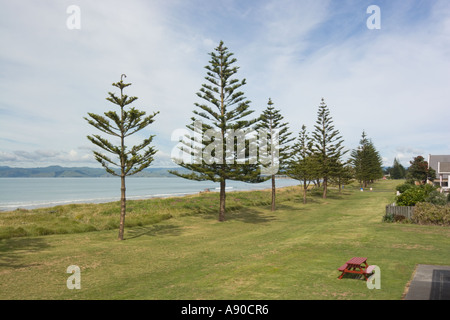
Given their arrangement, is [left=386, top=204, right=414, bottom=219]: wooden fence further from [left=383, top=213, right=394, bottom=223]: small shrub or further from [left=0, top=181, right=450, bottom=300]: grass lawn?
[left=0, top=181, right=450, bottom=300]: grass lawn

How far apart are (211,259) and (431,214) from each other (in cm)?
1333

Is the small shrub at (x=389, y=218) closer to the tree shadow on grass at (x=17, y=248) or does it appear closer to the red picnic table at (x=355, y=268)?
the red picnic table at (x=355, y=268)

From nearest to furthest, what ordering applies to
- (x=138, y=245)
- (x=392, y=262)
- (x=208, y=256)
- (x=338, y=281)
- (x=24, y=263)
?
(x=338, y=281) → (x=392, y=262) → (x=24, y=263) → (x=208, y=256) → (x=138, y=245)

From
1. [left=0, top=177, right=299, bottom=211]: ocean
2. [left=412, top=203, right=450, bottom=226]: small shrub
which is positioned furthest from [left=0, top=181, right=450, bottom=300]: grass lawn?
[left=0, top=177, right=299, bottom=211]: ocean

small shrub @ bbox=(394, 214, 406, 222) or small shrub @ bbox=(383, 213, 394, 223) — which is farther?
small shrub @ bbox=(383, 213, 394, 223)

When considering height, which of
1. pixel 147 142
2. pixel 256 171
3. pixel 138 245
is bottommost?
pixel 138 245

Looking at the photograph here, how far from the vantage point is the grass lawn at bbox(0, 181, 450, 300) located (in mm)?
7355

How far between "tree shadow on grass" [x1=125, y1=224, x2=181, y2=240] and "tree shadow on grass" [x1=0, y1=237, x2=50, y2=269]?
Result: 4021 millimetres

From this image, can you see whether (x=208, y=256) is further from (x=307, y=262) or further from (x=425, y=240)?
(x=425, y=240)

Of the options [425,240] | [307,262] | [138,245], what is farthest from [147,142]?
[425,240]

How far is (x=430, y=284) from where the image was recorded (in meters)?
7.16

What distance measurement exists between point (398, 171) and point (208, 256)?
386ft
